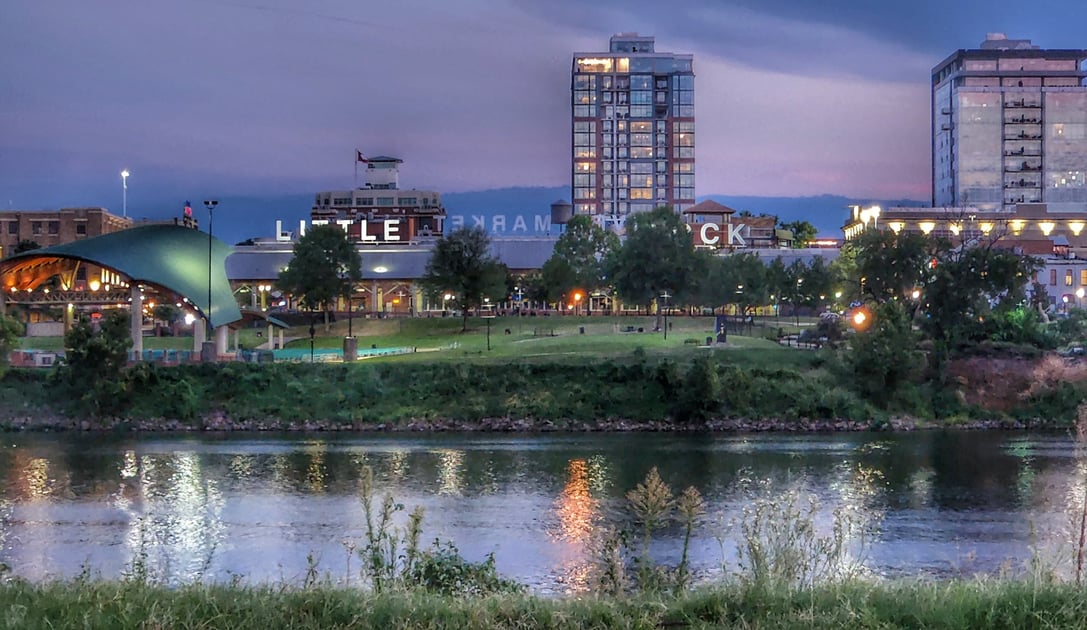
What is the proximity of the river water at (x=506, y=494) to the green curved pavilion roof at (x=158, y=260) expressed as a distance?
1630 centimetres

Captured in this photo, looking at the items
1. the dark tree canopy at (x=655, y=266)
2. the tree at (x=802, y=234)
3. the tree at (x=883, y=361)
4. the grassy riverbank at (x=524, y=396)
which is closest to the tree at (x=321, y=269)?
the dark tree canopy at (x=655, y=266)

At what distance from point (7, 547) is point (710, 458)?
26.3m

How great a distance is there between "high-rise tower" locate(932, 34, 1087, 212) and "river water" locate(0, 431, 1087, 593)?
131 metres

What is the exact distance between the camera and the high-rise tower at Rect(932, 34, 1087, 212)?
170625mm

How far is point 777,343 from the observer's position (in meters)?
71.6

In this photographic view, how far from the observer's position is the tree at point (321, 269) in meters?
83.8

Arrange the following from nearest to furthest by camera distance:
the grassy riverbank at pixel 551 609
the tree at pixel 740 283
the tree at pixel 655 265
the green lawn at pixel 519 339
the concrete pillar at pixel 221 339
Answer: the grassy riverbank at pixel 551 609 < the green lawn at pixel 519 339 < the concrete pillar at pixel 221 339 < the tree at pixel 655 265 < the tree at pixel 740 283

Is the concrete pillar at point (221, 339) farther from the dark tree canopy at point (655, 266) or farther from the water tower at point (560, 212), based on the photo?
the water tower at point (560, 212)

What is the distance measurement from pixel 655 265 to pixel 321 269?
26701mm

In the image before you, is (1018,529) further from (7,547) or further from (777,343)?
(777,343)

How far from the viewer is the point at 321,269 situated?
84250mm

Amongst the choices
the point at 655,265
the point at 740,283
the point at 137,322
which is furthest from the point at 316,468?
the point at 740,283

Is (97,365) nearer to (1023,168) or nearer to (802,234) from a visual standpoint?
(802,234)

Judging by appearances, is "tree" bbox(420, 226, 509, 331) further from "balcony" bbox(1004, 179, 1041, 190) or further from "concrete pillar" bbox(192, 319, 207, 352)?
"balcony" bbox(1004, 179, 1041, 190)
